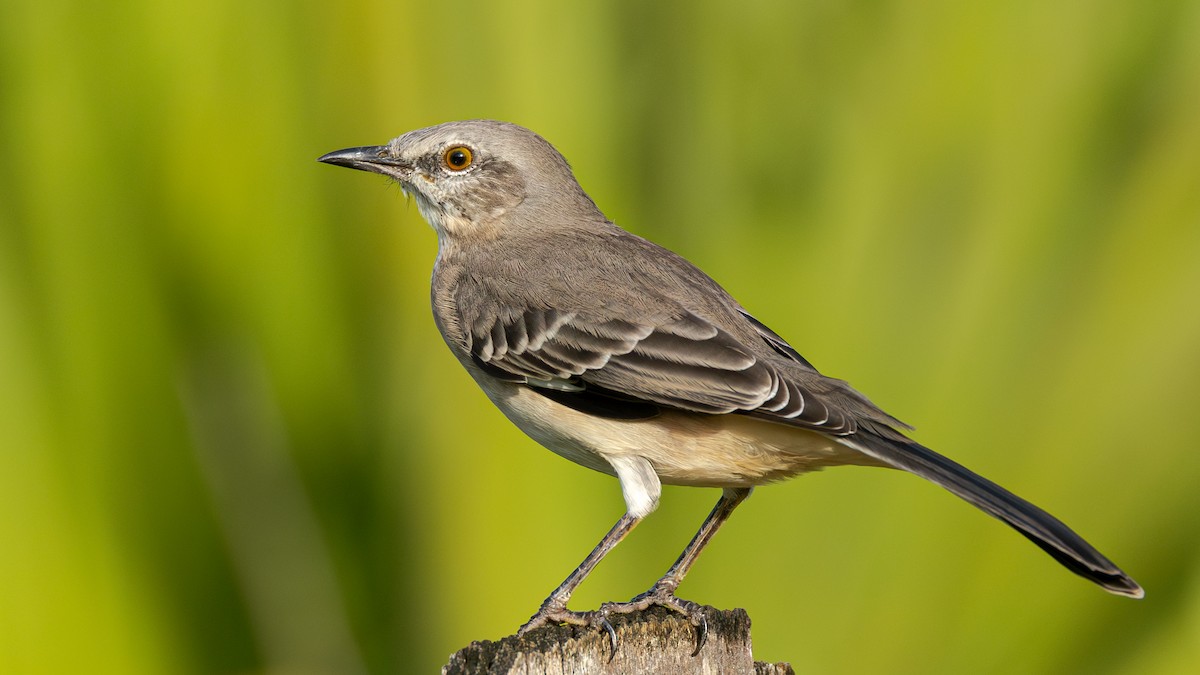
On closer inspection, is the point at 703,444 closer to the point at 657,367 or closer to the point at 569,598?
the point at 657,367

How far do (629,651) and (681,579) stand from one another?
3.35ft

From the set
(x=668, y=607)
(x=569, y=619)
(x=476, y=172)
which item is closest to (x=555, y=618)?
(x=569, y=619)

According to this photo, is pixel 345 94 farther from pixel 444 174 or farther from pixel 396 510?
pixel 396 510

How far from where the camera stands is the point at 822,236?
5.35m

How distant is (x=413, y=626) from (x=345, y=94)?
2165 mm

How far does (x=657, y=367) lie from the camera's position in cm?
422

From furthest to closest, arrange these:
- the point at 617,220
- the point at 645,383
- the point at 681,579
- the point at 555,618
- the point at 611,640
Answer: the point at 617,220 < the point at 681,579 < the point at 645,383 < the point at 555,618 < the point at 611,640


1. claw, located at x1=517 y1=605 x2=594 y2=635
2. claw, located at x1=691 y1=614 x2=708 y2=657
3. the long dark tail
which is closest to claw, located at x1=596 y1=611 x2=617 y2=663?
claw, located at x1=517 y1=605 x2=594 y2=635

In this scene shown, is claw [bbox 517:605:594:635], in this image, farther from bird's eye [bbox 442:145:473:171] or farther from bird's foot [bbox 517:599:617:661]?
bird's eye [bbox 442:145:473:171]

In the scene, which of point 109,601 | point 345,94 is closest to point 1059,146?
point 345,94

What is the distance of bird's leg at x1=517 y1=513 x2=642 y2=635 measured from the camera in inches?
149

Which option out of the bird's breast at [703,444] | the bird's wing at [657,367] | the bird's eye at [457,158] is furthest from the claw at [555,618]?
the bird's eye at [457,158]

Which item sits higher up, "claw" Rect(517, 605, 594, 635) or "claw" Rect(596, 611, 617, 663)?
"claw" Rect(596, 611, 617, 663)

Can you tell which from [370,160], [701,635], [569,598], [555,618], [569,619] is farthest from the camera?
[370,160]
